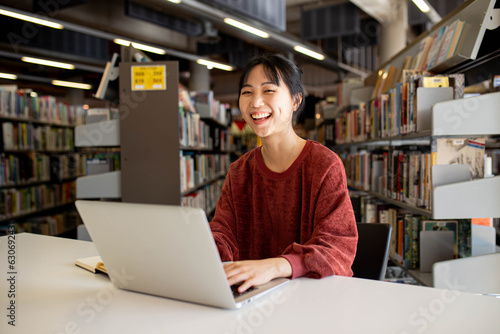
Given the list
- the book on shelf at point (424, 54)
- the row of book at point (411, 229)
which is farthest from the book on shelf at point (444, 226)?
Result: the book on shelf at point (424, 54)

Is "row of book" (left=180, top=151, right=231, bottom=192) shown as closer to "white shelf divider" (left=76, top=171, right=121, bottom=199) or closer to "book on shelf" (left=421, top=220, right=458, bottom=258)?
"white shelf divider" (left=76, top=171, right=121, bottom=199)

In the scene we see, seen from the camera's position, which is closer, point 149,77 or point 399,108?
point 399,108

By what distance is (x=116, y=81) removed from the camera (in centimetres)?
352

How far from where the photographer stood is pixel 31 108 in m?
5.31

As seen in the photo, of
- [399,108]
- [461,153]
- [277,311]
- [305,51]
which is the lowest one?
[277,311]

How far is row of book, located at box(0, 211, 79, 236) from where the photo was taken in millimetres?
5008

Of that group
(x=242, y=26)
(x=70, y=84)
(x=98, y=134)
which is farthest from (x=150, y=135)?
(x=70, y=84)

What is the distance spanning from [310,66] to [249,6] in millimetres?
9208

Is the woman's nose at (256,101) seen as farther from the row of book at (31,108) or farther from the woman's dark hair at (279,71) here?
the row of book at (31,108)

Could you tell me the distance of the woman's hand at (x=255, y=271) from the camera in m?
0.88

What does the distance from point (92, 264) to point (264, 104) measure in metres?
0.71

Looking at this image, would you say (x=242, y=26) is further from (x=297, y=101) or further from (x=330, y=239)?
(x=330, y=239)

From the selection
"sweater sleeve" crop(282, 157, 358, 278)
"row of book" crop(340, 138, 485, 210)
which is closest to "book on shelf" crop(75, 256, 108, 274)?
"sweater sleeve" crop(282, 157, 358, 278)

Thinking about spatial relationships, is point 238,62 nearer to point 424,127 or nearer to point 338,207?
point 424,127
